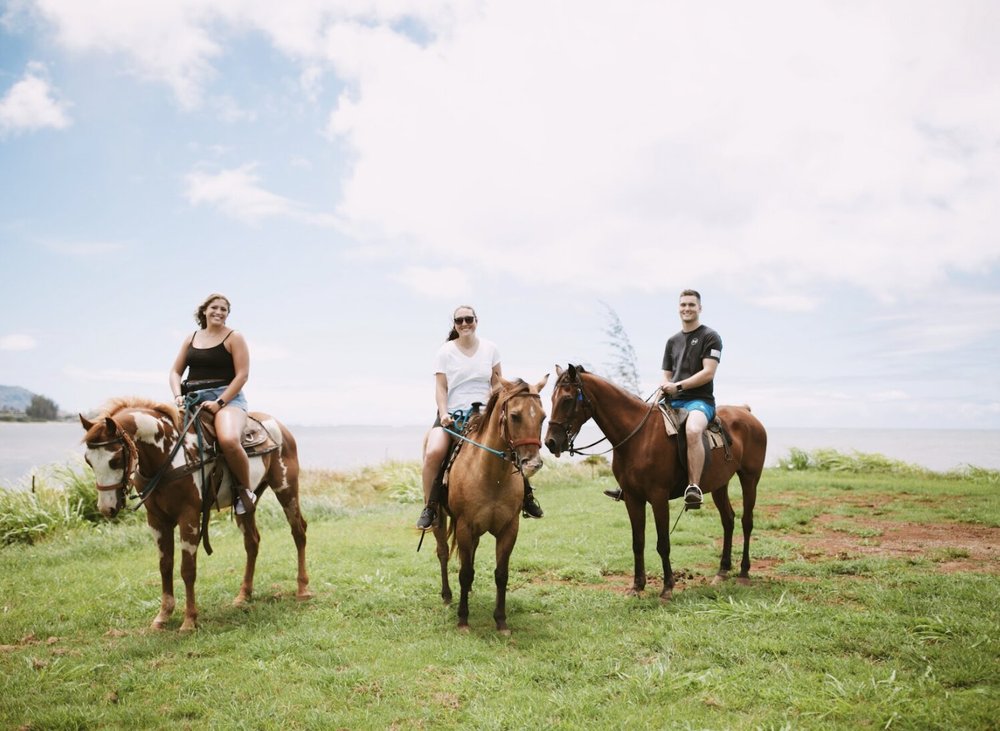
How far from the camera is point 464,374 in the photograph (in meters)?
5.83

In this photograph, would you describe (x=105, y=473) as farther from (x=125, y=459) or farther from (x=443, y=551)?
(x=443, y=551)

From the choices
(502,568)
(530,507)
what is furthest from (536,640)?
(530,507)

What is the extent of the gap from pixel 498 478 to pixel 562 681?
1657 mm

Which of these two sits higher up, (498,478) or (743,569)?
(498,478)

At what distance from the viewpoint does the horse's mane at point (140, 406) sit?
18.0 ft

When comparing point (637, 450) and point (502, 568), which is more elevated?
point (637, 450)

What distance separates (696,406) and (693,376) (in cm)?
35

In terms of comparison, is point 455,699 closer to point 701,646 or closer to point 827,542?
point 701,646

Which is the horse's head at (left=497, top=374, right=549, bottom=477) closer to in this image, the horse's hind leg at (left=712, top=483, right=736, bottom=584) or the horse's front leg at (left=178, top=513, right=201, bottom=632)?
the horse's front leg at (left=178, top=513, right=201, bottom=632)

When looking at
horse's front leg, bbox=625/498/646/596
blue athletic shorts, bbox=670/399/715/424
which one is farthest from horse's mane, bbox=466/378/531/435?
blue athletic shorts, bbox=670/399/715/424

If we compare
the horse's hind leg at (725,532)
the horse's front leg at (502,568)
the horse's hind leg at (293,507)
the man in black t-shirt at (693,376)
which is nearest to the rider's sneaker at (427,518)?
the horse's front leg at (502,568)

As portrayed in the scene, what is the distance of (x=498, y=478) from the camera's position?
5215 millimetres

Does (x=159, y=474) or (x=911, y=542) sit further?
(x=911, y=542)

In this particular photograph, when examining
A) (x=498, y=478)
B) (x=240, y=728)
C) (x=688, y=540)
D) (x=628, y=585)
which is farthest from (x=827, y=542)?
(x=240, y=728)
